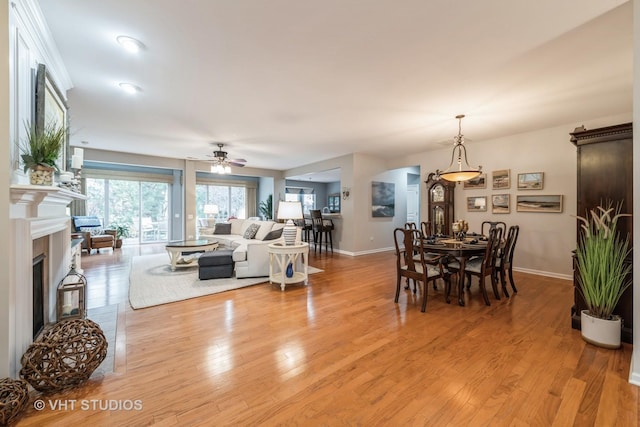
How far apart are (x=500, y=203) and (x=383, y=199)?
9.40ft

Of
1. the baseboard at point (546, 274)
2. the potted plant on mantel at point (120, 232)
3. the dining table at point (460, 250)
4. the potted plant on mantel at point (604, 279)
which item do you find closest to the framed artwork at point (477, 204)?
the baseboard at point (546, 274)

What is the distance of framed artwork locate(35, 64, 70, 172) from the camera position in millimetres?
2123

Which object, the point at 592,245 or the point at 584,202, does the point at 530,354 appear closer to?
the point at 592,245

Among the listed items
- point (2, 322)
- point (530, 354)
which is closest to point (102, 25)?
point (2, 322)

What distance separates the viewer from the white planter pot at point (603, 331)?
2.24 meters

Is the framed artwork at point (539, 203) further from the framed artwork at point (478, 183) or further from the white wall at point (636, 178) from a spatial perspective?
the white wall at point (636, 178)

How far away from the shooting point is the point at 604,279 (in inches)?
89.5

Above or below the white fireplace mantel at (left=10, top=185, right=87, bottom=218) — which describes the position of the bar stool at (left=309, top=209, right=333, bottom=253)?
below

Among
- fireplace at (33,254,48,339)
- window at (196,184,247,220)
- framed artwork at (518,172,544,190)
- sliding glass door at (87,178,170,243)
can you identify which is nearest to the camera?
fireplace at (33,254,48,339)

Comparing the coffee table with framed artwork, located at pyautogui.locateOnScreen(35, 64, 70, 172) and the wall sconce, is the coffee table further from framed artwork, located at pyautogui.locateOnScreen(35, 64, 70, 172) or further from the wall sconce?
the wall sconce

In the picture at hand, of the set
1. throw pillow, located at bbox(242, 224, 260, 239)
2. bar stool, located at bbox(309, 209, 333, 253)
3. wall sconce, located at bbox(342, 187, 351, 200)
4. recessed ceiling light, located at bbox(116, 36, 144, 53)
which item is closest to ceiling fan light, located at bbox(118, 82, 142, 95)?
Result: recessed ceiling light, located at bbox(116, 36, 144, 53)

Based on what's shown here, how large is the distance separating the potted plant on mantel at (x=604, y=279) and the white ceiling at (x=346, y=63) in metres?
1.59

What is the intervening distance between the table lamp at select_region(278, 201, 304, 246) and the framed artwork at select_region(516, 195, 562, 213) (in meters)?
4.23

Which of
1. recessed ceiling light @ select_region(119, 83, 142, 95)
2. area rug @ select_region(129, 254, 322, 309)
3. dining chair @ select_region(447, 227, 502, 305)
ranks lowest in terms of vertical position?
area rug @ select_region(129, 254, 322, 309)
